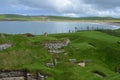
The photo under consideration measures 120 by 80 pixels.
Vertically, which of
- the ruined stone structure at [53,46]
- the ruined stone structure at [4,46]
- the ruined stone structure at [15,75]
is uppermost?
the ruined stone structure at [4,46]

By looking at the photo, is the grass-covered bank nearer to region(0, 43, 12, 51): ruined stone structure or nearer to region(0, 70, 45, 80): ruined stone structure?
region(0, 43, 12, 51): ruined stone structure

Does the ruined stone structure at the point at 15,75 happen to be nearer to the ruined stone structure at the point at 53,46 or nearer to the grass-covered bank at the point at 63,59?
the grass-covered bank at the point at 63,59

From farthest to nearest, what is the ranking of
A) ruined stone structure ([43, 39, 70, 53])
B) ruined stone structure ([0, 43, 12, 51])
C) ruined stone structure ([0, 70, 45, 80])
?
ruined stone structure ([43, 39, 70, 53])
ruined stone structure ([0, 43, 12, 51])
ruined stone structure ([0, 70, 45, 80])

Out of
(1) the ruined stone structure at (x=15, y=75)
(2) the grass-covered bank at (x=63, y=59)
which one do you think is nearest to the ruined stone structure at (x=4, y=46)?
(2) the grass-covered bank at (x=63, y=59)

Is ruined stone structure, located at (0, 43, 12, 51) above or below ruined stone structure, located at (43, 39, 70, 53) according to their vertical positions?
above

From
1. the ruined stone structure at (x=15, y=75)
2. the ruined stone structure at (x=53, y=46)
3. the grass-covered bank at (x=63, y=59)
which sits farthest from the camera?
the ruined stone structure at (x=53, y=46)

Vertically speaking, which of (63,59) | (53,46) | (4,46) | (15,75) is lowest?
(15,75)

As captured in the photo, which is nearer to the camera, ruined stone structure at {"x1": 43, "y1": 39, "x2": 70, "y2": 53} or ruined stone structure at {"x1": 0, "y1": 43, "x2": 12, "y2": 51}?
ruined stone structure at {"x1": 0, "y1": 43, "x2": 12, "y2": 51}

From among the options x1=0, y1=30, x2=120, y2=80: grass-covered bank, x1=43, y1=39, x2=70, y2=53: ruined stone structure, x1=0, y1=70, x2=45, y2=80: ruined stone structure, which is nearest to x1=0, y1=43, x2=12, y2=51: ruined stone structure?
x1=0, y1=30, x2=120, y2=80: grass-covered bank

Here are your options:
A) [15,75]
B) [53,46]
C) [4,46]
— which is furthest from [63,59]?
[15,75]

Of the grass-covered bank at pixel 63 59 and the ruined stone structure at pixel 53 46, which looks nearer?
the grass-covered bank at pixel 63 59

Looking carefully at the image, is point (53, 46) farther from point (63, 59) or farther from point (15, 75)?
point (15, 75)

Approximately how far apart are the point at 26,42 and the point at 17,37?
2144 mm

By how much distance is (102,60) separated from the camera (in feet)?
140
